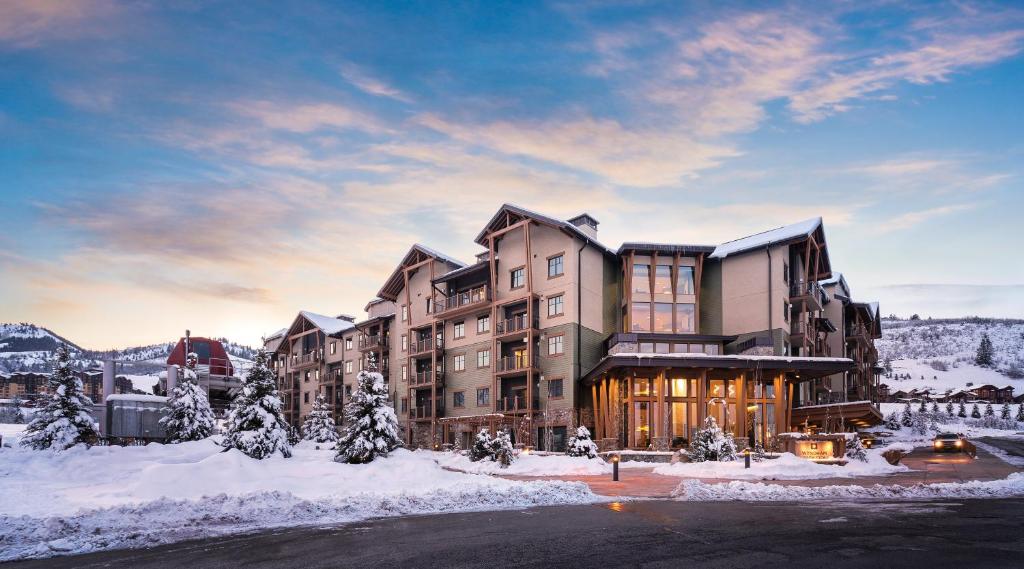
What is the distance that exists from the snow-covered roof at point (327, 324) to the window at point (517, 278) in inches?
1150

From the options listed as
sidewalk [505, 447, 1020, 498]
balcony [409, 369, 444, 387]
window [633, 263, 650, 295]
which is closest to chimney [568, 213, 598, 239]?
window [633, 263, 650, 295]

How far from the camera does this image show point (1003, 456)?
42.9 metres

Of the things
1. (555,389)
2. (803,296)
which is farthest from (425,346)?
(803,296)

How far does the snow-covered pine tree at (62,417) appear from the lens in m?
33.1

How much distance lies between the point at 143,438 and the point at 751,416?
3962 centimetres

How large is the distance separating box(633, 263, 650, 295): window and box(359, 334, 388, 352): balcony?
96.7 feet

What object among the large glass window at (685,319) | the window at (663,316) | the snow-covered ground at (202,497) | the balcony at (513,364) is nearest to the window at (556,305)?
the balcony at (513,364)

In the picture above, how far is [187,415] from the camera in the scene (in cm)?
4397

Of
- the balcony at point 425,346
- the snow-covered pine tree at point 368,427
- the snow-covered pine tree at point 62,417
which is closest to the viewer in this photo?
the snow-covered pine tree at point 368,427

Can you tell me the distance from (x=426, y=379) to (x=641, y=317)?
20.4 meters

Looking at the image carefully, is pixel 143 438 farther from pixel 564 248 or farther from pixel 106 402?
pixel 564 248

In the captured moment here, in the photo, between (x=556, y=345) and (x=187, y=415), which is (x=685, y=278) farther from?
(x=187, y=415)

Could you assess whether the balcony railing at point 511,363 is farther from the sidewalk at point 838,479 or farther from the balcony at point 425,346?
the sidewalk at point 838,479

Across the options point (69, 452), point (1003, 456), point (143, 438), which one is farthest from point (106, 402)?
point (1003, 456)
